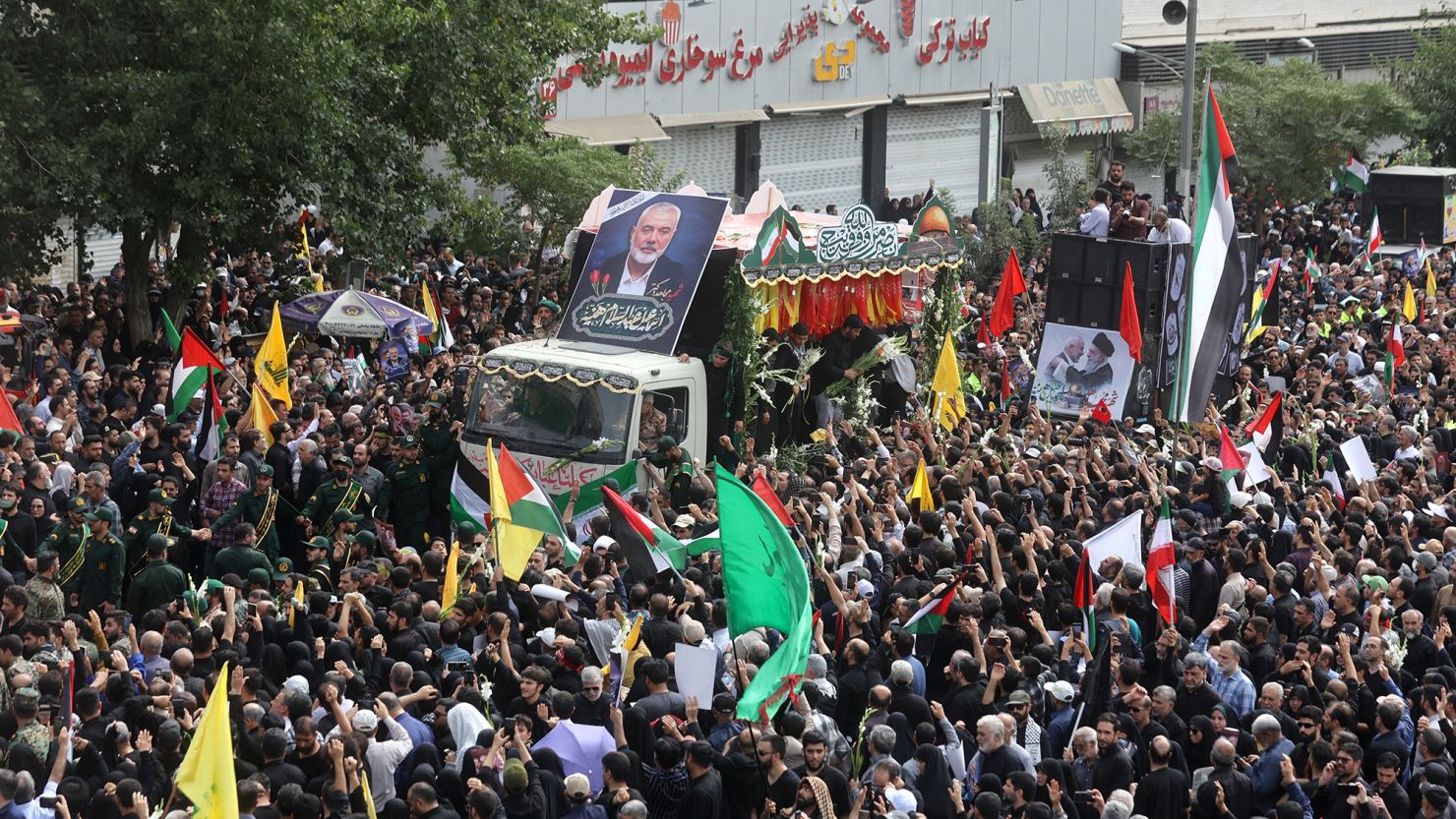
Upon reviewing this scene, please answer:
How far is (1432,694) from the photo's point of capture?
33.5ft

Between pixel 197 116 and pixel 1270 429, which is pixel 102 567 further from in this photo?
pixel 1270 429

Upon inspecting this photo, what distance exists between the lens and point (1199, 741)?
10156 mm

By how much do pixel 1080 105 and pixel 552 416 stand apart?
101 ft

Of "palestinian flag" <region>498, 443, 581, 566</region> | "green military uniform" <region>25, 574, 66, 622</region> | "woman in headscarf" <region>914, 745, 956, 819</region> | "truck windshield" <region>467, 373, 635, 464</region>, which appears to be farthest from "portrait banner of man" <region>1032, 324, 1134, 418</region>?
"green military uniform" <region>25, 574, 66, 622</region>

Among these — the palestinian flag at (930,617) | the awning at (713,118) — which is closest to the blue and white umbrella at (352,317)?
the palestinian flag at (930,617)

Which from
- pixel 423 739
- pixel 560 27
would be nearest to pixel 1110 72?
pixel 560 27

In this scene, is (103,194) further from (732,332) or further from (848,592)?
(848,592)

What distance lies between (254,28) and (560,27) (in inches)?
195

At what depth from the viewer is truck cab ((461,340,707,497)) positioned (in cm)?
1545

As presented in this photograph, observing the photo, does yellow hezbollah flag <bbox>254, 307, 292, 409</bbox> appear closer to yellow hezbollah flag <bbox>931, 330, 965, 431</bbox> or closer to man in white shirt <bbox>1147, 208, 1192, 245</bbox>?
yellow hezbollah flag <bbox>931, 330, 965, 431</bbox>

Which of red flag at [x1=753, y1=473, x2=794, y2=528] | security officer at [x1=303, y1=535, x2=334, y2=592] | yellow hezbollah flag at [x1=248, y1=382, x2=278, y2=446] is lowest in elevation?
security officer at [x1=303, y1=535, x2=334, y2=592]

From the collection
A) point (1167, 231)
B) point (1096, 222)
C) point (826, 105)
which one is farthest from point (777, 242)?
point (826, 105)

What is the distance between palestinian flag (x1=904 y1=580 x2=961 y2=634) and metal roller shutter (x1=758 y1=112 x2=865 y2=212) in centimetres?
2700

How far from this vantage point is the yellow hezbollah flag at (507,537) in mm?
12023
